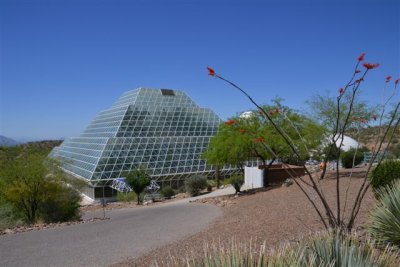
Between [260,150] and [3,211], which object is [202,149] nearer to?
[260,150]

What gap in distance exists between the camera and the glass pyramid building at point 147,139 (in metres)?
36.8

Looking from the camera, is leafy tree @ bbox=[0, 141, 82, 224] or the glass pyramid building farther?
the glass pyramid building

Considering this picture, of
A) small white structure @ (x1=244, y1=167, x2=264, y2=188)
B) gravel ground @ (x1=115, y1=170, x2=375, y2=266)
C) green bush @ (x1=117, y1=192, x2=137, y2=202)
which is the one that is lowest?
green bush @ (x1=117, y1=192, x2=137, y2=202)

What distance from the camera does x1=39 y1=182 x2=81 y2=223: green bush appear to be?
762 inches

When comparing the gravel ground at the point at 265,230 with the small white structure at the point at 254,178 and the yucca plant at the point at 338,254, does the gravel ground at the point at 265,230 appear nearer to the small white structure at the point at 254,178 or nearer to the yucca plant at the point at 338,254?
the yucca plant at the point at 338,254

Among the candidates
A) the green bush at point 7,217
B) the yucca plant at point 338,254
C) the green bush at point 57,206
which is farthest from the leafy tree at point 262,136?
the yucca plant at point 338,254

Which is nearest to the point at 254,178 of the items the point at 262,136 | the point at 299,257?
the point at 262,136

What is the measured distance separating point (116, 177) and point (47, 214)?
51.5 ft

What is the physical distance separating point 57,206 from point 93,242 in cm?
1014

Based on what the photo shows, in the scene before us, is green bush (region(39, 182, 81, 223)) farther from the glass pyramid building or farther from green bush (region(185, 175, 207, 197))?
the glass pyramid building

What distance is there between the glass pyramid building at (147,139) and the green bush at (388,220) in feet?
94.8

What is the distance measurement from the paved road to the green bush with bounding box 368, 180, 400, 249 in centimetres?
466

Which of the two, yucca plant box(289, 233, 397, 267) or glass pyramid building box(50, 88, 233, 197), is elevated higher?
glass pyramid building box(50, 88, 233, 197)

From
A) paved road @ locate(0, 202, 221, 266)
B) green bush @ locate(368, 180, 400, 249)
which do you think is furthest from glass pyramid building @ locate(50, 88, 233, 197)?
green bush @ locate(368, 180, 400, 249)
